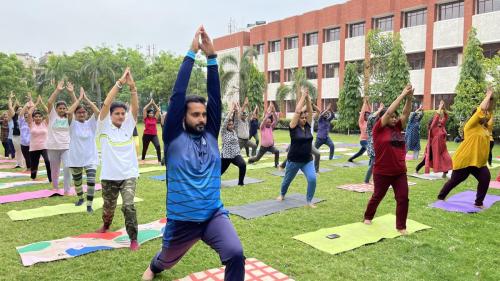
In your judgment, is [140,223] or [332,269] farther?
[140,223]

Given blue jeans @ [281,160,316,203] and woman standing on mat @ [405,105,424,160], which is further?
woman standing on mat @ [405,105,424,160]

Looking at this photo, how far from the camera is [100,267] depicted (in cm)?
445

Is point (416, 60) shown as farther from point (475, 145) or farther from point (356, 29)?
point (475, 145)

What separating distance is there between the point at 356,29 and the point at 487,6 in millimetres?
10432

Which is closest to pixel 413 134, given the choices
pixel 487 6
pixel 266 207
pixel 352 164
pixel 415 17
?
pixel 352 164

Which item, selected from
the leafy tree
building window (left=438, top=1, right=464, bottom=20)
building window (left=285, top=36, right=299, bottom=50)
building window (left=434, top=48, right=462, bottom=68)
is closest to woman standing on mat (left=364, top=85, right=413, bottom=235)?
the leafy tree

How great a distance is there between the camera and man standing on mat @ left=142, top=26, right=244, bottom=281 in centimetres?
317

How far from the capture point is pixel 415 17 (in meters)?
29.5

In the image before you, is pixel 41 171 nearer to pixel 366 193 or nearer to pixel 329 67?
pixel 366 193

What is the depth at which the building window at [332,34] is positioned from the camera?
35594 millimetres

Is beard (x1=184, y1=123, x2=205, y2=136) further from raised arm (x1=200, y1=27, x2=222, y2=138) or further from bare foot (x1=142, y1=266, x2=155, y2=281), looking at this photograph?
bare foot (x1=142, y1=266, x2=155, y2=281)

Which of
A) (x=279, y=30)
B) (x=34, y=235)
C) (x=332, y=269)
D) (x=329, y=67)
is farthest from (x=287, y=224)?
(x=279, y=30)

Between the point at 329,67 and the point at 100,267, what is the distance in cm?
3421

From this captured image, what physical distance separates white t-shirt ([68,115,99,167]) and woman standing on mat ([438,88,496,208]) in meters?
6.30
